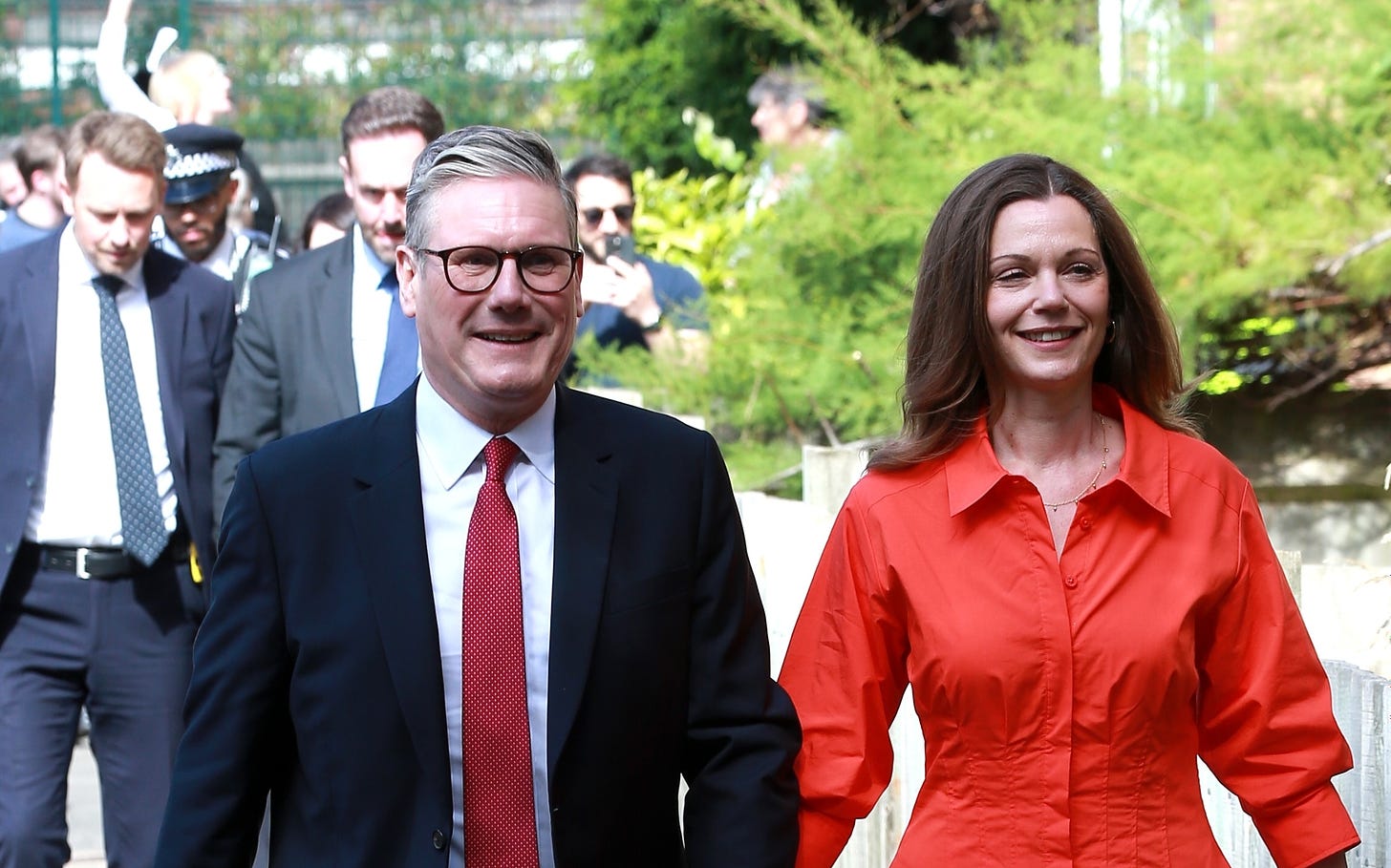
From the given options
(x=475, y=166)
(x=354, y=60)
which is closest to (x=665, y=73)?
(x=354, y=60)

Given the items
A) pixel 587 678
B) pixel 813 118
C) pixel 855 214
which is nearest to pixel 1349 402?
pixel 855 214

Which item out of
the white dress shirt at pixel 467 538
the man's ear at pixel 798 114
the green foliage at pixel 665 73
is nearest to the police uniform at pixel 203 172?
the man's ear at pixel 798 114

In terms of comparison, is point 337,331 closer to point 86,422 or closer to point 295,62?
point 86,422

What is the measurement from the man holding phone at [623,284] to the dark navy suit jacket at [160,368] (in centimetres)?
164

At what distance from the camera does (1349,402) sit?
250 inches

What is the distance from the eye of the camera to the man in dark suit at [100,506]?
5.09 m

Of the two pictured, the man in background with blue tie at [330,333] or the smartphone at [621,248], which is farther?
the smartphone at [621,248]

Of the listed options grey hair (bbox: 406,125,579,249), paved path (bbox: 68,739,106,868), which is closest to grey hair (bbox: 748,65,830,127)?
paved path (bbox: 68,739,106,868)

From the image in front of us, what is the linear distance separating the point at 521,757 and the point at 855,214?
374 centimetres

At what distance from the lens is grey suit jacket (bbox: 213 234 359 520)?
5.01 meters

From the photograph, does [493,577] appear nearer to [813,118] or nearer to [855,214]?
[855,214]

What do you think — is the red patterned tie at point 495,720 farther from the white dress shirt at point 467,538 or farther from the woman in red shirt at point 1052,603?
the woman in red shirt at point 1052,603

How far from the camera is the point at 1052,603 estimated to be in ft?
9.95

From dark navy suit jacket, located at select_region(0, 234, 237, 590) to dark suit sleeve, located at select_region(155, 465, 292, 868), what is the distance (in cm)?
249
